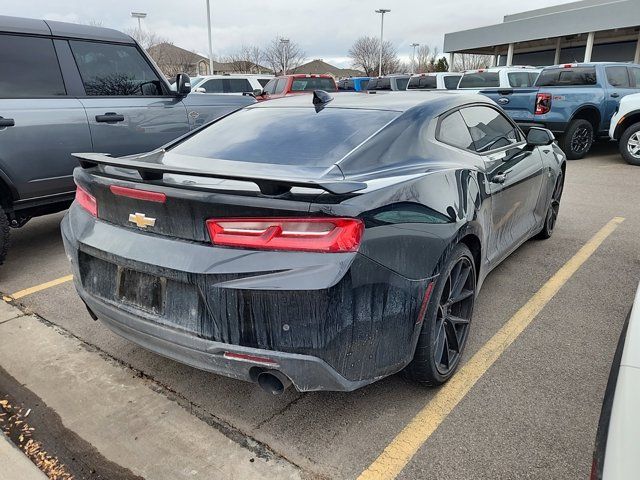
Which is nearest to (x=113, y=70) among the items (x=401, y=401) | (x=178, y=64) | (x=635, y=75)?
(x=401, y=401)

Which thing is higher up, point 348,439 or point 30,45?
point 30,45

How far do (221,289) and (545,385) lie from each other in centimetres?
189

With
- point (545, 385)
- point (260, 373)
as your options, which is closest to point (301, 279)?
point (260, 373)

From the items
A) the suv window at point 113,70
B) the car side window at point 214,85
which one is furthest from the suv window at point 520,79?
the suv window at point 113,70

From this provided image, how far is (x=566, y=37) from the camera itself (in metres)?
31.3

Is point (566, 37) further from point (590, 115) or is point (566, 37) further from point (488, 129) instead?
point (488, 129)

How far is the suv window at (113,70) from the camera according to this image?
16.3 feet

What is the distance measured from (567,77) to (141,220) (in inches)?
422

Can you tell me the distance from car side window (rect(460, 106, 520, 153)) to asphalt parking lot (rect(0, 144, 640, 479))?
1165mm

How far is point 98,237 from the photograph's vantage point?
250 centimetres

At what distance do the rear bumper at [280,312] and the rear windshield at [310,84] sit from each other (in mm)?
13417

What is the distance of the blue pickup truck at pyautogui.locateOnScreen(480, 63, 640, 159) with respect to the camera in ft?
32.7

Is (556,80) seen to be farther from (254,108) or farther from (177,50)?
(177,50)

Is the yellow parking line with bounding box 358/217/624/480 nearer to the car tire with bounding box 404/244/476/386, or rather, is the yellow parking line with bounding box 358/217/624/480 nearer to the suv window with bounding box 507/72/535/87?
the car tire with bounding box 404/244/476/386
